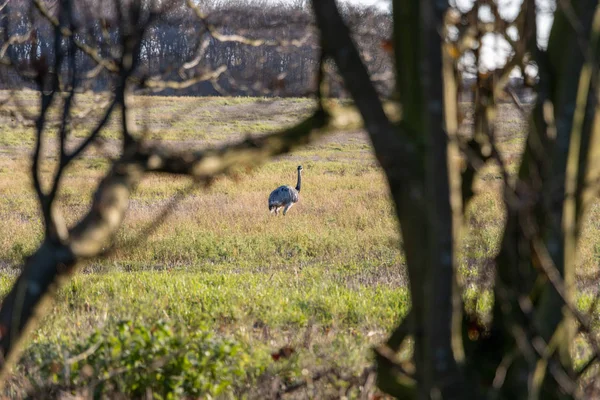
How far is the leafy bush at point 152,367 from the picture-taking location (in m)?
3.85

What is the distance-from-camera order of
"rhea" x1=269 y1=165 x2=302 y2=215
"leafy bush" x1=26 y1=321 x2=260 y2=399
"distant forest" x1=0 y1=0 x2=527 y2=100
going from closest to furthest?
"distant forest" x1=0 y1=0 x2=527 y2=100
"leafy bush" x1=26 y1=321 x2=260 y2=399
"rhea" x1=269 y1=165 x2=302 y2=215

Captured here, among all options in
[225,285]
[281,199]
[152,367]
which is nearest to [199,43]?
[152,367]

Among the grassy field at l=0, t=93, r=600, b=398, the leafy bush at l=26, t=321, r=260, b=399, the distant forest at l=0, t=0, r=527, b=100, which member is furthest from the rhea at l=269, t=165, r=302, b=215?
the leafy bush at l=26, t=321, r=260, b=399

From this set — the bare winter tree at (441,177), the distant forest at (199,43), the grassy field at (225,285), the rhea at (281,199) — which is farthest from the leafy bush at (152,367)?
the rhea at (281,199)

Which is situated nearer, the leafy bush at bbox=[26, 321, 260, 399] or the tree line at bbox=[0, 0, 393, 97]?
the tree line at bbox=[0, 0, 393, 97]

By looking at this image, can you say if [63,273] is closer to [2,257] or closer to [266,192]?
[2,257]

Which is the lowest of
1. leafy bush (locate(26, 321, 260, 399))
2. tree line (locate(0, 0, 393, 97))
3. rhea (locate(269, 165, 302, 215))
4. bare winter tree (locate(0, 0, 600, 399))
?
rhea (locate(269, 165, 302, 215))

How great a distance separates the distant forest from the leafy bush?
52.5 inches

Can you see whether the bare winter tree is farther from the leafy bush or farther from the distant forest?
the leafy bush

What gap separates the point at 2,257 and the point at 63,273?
9.83 m

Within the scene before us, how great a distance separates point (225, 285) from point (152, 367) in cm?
436

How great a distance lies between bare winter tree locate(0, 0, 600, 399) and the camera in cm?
234

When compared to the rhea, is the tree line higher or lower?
higher

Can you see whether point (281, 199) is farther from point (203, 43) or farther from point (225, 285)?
point (203, 43)
